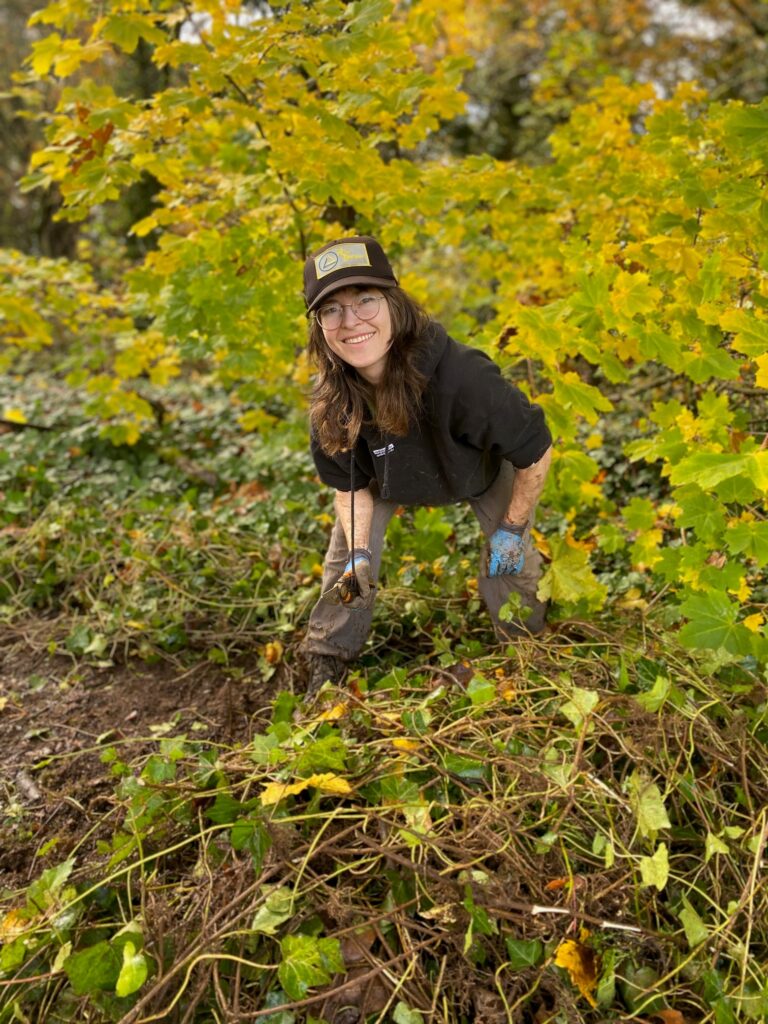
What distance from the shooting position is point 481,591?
2.66 m

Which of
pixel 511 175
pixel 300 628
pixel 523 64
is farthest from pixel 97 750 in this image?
pixel 523 64

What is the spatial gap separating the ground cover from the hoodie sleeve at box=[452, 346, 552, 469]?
2.14ft

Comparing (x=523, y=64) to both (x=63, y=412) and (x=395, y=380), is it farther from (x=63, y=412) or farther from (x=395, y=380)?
(x=395, y=380)

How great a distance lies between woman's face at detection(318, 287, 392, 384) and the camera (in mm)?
2131

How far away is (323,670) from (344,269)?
4.60ft

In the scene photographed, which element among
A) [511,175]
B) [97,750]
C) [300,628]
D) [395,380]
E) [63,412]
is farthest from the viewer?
[63,412]

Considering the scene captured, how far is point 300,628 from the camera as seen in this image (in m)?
3.09

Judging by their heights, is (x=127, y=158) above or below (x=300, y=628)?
above

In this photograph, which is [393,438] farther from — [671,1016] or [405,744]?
[671,1016]

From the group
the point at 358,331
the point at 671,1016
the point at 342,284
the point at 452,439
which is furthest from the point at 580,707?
the point at 342,284

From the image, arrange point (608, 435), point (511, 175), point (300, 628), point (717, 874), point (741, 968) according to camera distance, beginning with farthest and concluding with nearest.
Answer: point (608, 435) → point (511, 175) → point (300, 628) → point (717, 874) → point (741, 968)

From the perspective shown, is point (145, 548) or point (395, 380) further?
point (145, 548)

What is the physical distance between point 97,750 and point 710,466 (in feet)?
7.16

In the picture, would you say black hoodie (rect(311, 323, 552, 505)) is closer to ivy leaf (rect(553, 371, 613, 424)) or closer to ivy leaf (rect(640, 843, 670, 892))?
ivy leaf (rect(553, 371, 613, 424))
